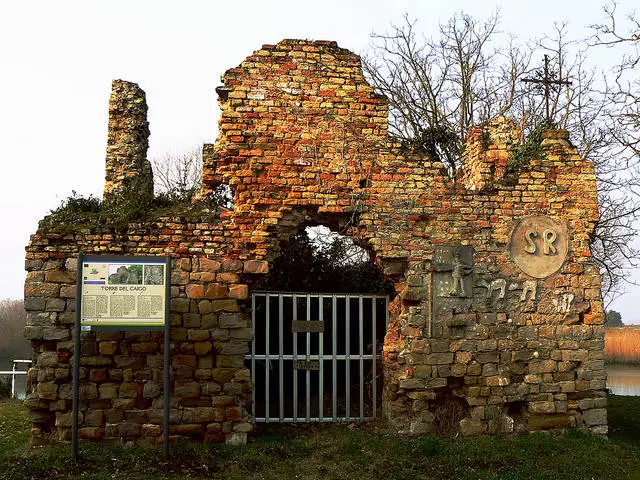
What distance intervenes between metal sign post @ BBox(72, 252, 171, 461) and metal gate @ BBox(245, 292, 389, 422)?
1668 mm

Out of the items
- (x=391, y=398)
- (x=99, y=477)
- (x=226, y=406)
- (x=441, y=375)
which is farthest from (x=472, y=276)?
(x=99, y=477)

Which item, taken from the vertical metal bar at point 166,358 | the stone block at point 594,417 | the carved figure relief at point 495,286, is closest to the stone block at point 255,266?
the vertical metal bar at point 166,358

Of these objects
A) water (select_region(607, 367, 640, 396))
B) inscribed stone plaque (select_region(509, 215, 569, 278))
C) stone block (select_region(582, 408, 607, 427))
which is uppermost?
inscribed stone plaque (select_region(509, 215, 569, 278))

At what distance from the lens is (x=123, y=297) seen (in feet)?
21.6

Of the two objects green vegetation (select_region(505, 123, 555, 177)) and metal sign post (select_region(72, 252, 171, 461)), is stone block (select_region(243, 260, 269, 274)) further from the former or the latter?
green vegetation (select_region(505, 123, 555, 177))

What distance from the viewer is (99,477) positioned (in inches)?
231

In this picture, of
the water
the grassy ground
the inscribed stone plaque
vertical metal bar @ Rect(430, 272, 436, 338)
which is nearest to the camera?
the grassy ground

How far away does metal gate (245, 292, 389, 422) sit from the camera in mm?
8211

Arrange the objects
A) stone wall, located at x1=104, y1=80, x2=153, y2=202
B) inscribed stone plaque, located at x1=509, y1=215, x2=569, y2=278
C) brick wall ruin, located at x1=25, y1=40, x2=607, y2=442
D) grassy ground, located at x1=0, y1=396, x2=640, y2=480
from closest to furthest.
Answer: grassy ground, located at x1=0, y1=396, x2=640, y2=480 → brick wall ruin, located at x1=25, y1=40, x2=607, y2=442 → inscribed stone plaque, located at x1=509, y1=215, x2=569, y2=278 → stone wall, located at x1=104, y1=80, x2=153, y2=202

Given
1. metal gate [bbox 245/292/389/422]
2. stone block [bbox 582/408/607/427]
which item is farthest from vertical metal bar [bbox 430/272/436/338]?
stone block [bbox 582/408/607/427]

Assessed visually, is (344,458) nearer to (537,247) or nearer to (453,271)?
(453,271)

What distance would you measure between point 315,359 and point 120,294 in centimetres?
298

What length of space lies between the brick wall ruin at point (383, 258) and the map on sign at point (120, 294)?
80cm

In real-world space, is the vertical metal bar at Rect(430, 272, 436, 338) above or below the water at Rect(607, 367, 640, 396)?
above
